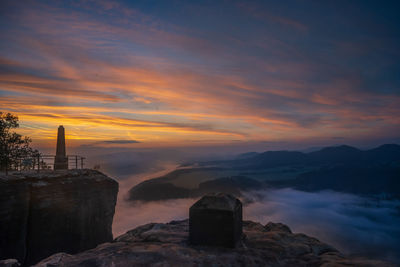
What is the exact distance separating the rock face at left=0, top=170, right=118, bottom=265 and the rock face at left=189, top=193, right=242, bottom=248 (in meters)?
11.8

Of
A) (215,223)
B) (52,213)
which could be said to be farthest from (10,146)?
(215,223)

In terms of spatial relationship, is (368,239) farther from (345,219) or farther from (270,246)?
(270,246)

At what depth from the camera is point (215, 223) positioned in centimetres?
1341

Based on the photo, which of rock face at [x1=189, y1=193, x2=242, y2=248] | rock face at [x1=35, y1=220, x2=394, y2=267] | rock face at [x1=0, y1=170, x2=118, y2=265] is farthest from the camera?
rock face at [x1=0, y1=170, x2=118, y2=265]

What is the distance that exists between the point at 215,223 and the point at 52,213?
1346 cm

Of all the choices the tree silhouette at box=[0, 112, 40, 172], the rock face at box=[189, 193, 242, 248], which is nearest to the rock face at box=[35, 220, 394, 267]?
the rock face at box=[189, 193, 242, 248]

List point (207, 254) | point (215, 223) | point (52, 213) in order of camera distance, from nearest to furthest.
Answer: point (207, 254)
point (215, 223)
point (52, 213)

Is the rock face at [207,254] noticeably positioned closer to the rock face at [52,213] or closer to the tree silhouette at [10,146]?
the rock face at [52,213]

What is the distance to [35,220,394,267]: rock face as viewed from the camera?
10852mm

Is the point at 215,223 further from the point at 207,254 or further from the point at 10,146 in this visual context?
the point at 10,146

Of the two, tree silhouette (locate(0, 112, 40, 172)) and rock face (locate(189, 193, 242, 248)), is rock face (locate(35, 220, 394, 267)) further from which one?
tree silhouette (locate(0, 112, 40, 172))

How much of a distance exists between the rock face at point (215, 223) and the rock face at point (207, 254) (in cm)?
42

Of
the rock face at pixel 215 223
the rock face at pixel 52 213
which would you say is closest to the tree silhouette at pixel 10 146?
the rock face at pixel 52 213

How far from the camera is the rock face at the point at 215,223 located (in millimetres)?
13141
